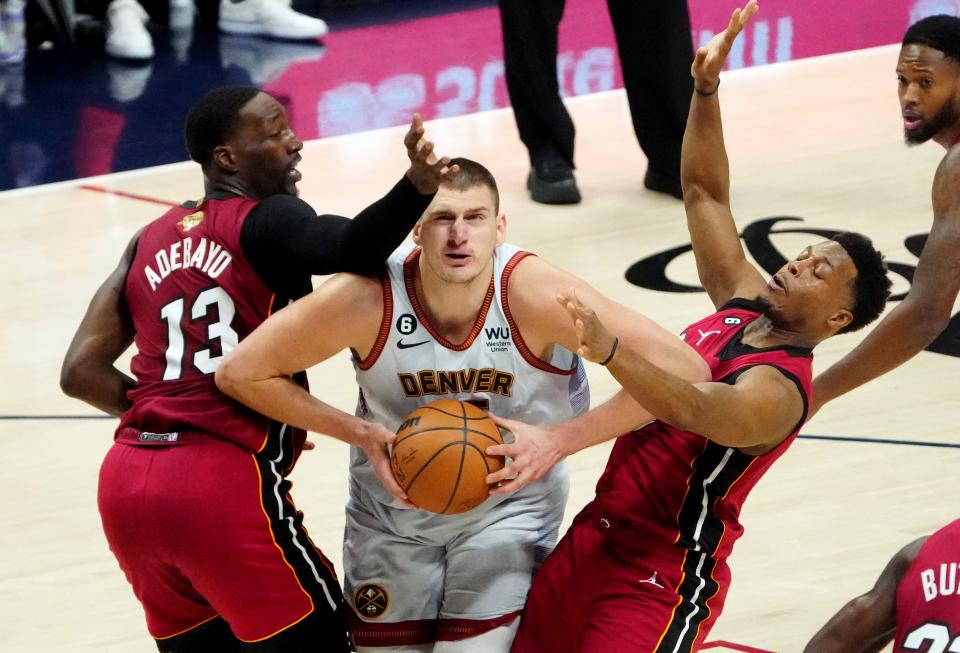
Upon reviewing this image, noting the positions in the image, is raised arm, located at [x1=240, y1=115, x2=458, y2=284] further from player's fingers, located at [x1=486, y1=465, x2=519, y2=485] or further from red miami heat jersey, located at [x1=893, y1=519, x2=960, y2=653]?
red miami heat jersey, located at [x1=893, y1=519, x2=960, y2=653]

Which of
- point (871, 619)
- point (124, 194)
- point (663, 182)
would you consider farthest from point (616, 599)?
point (124, 194)

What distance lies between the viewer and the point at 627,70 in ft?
29.5

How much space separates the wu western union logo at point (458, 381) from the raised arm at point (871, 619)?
1.14 m

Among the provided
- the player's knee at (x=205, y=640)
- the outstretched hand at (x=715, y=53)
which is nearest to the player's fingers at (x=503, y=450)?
the player's knee at (x=205, y=640)

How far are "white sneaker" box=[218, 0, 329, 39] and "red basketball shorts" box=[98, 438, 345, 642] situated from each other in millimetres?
9297

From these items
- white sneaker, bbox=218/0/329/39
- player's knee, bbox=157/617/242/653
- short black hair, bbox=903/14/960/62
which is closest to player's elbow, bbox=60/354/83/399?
player's knee, bbox=157/617/242/653

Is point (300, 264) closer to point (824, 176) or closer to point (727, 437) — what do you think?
point (727, 437)

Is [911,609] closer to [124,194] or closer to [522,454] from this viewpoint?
[522,454]

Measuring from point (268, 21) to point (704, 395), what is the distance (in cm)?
1009

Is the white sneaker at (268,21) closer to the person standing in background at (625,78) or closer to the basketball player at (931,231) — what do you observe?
the person standing in background at (625,78)

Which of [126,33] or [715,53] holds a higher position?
[715,53]

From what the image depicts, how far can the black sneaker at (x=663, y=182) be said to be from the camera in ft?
29.4

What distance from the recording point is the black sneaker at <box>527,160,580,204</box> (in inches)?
350

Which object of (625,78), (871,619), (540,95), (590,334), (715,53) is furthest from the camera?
(625,78)
